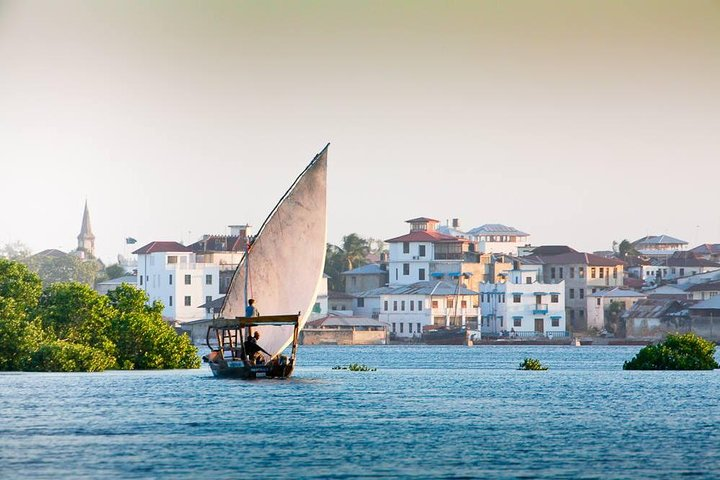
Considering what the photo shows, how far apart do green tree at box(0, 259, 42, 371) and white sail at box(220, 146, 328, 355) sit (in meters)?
11.3

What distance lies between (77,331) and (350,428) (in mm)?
38122

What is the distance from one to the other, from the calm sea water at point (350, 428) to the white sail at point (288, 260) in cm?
401

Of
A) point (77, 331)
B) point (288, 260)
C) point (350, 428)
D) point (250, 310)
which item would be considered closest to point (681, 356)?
point (288, 260)

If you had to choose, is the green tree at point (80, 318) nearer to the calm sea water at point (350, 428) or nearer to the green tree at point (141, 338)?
the green tree at point (141, 338)

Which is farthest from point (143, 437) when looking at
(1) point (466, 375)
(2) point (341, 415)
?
(1) point (466, 375)

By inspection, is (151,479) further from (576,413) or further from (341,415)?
(576,413)

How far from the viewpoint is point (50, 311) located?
283ft

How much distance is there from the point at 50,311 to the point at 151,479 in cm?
4990

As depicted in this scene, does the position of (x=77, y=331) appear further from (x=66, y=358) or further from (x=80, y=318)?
(x=66, y=358)

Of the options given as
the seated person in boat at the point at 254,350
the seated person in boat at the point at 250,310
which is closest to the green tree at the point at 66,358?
the seated person in boat at the point at 254,350

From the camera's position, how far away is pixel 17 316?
81.2m

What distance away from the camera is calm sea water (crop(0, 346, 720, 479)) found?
40.3 meters

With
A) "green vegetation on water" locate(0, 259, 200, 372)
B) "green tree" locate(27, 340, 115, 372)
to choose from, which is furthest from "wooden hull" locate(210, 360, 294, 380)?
"green vegetation on water" locate(0, 259, 200, 372)

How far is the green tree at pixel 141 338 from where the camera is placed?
86750 mm
